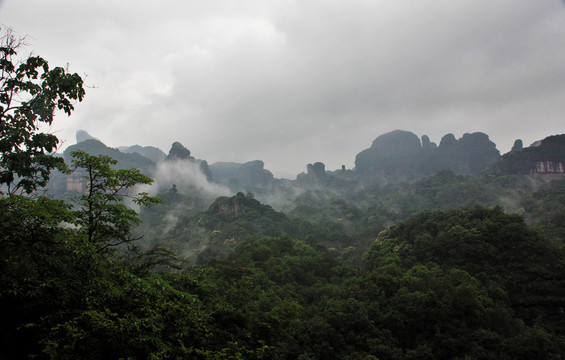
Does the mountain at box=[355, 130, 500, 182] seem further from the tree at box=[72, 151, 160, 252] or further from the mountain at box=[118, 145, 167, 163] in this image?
the tree at box=[72, 151, 160, 252]

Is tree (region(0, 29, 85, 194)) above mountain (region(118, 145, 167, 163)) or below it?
below

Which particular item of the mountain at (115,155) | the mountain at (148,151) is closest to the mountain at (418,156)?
the mountain at (115,155)

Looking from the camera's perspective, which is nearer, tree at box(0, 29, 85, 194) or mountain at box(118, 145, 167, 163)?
tree at box(0, 29, 85, 194)

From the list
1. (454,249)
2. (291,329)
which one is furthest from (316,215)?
(291,329)

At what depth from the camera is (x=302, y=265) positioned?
36.2 m

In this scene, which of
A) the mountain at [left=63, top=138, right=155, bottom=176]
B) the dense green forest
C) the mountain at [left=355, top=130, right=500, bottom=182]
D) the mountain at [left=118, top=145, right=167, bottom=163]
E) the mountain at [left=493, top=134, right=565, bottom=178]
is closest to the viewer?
the dense green forest

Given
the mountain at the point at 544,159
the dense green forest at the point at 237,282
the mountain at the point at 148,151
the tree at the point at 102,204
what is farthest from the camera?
the mountain at the point at 148,151

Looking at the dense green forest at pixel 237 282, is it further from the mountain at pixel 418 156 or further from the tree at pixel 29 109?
the mountain at pixel 418 156

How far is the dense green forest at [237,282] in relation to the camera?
600 cm

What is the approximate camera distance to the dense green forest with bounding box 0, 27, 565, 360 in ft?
19.7

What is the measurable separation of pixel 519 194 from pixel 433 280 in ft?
233

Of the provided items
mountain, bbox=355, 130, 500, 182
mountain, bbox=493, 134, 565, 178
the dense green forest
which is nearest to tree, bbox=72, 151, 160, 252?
the dense green forest

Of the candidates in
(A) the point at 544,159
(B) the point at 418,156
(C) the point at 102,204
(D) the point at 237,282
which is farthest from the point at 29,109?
(B) the point at 418,156

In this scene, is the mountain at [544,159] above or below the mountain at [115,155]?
below
